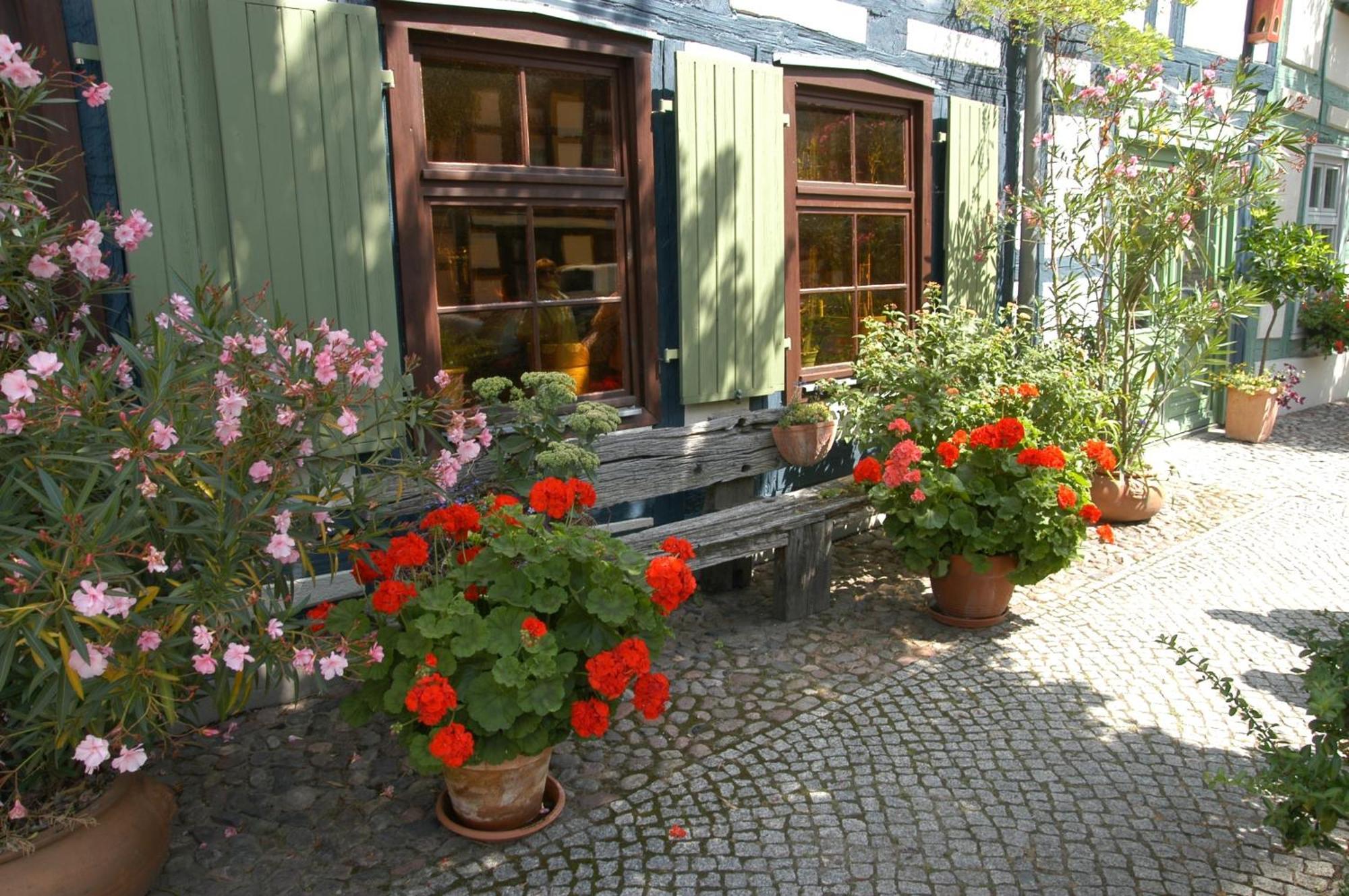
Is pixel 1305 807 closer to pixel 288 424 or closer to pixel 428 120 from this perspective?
pixel 288 424

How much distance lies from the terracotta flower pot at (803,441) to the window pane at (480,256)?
1367 mm

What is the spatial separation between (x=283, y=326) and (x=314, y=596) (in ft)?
3.91

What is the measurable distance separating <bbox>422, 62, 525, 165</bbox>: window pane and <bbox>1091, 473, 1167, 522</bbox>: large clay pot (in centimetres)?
383

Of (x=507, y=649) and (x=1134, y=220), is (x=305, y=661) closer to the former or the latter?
(x=507, y=649)

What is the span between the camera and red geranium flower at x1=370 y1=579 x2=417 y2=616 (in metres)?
2.60

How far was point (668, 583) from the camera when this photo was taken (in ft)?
9.05

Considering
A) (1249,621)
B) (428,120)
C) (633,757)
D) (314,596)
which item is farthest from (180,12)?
(1249,621)

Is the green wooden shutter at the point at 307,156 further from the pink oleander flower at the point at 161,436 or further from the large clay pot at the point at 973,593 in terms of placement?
the large clay pot at the point at 973,593

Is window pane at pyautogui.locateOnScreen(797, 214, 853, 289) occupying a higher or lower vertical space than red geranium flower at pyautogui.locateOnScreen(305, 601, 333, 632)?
higher

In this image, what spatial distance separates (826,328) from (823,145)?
0.96 m

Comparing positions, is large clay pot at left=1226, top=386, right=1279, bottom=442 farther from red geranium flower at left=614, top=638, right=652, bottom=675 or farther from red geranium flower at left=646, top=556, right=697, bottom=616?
red geranium flower at left=614, top=638, right=652, bottom=675

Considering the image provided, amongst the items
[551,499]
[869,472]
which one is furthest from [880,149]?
[551,499]

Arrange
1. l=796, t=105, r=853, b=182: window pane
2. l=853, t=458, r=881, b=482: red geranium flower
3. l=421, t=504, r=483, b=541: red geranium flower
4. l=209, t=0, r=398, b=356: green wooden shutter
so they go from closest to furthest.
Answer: l=421, t=504, r=483, b=541: red geranium flower, l=209, t=0, r=398, b=356: green wooden shutter, l=853, t=458, r=881, b=482: red geranium flower, l=796, t=105, r=853, b=182: window pane

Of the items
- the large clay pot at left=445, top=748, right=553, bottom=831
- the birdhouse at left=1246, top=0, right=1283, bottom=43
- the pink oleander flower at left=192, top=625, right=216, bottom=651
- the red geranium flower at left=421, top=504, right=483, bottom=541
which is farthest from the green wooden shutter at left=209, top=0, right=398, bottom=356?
the birdhouse at left=1246, top=0, right=1283, bottom=43
